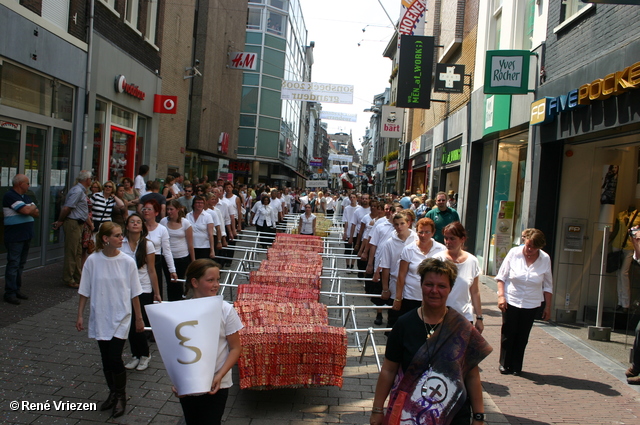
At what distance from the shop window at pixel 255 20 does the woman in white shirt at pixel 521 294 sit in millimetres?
38057

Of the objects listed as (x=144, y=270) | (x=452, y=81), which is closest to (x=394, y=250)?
(x=144, y=270)

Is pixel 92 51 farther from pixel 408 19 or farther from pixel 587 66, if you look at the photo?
pixel 408 19

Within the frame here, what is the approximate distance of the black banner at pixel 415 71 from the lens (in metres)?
18.5

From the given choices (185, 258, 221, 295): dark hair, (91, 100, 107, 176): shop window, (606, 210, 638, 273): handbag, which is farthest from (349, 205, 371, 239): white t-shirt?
(185, 258, 221, 295): dark hair

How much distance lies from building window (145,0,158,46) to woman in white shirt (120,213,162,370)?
517 inches

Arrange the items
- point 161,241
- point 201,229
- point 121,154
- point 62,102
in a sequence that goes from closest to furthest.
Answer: point 161,241 < point 201,229 < point 62,102 < point 121,154

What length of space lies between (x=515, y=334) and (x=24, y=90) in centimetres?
954

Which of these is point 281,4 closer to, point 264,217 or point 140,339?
point 264,217

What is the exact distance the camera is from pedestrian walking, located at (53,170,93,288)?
9742 mm

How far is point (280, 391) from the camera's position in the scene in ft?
19.3

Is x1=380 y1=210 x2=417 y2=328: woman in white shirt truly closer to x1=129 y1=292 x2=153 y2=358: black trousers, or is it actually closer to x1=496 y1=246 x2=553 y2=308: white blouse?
x1=496 y1=246 x2=553 y2=308: white blouse

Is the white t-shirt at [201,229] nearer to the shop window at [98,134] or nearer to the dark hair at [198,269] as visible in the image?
the dark hair at [198,269]

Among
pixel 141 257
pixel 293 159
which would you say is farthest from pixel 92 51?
pixel 293 159

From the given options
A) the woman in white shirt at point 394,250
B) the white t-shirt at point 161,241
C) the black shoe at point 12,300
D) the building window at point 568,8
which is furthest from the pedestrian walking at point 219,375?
the building window at point 568,8
